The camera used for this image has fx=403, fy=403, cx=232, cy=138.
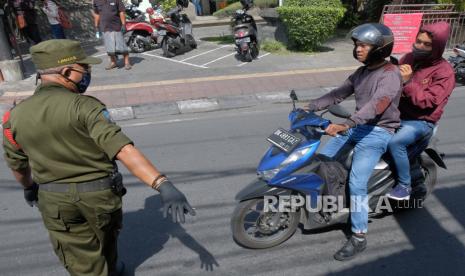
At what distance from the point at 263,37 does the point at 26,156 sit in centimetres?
999

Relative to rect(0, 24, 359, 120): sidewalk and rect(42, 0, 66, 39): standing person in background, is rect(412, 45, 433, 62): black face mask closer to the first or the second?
rect(0, 24, 359, 120): sidewalk

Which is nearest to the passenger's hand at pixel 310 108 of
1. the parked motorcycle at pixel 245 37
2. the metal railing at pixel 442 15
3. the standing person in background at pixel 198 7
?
the parked motorcycle at pixel 245 37

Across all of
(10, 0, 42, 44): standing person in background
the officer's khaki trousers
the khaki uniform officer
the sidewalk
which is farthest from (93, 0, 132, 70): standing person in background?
the officer's khaki trousers

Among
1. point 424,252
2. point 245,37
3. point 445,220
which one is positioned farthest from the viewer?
point 245,37

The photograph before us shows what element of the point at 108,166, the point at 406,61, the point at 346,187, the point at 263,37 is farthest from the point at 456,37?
the point at 108,166

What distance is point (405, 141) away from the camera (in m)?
3.33

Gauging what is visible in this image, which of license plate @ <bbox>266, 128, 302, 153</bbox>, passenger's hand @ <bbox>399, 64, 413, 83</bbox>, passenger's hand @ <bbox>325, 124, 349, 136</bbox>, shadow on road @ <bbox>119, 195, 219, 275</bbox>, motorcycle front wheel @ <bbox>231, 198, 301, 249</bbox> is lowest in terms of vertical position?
shadow on road @ <bbox>119, 195, 219, 275</bbox>

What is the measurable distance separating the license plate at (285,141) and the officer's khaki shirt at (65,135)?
1.30 metres

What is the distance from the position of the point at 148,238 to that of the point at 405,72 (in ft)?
8.65

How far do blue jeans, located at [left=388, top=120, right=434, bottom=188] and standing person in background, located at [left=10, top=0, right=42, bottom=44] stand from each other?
967 centimetres

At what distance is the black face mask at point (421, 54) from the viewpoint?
3324 millimetres

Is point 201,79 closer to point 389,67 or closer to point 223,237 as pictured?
point 223,237

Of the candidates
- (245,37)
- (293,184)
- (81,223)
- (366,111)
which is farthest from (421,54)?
(245,37)

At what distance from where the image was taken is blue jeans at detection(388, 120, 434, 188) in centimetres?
334
